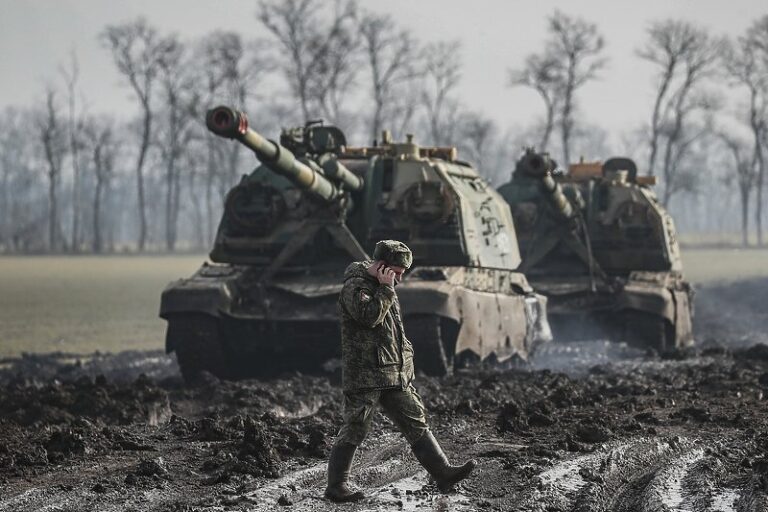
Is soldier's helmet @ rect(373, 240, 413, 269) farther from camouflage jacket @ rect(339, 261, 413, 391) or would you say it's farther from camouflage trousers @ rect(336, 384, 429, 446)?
camouflage trousers @ rect(336, 384, 429, 446)

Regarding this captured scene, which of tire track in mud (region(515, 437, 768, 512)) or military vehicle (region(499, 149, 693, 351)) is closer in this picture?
tire track in mud (region(515, 437, 768, 512))

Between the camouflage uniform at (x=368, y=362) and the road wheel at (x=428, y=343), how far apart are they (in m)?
6.98

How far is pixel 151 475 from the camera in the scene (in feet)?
30.9

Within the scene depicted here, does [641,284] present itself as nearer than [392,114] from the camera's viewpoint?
Yes

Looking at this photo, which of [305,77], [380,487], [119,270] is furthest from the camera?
[305,77]

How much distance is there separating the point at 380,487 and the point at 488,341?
337 inches

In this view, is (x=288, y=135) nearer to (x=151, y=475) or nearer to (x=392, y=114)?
(x=151, y=475)

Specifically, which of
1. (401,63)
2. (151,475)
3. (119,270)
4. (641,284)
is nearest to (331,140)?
(641,284)

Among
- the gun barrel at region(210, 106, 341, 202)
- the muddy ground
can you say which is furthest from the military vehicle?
the gun barrel at region(210, 106, 341, 202)

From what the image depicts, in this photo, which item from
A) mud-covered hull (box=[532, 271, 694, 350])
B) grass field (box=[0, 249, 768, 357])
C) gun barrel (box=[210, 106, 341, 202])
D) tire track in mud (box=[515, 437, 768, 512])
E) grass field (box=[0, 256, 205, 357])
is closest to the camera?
tire track in mud (box=[515, 437, 768, 512])

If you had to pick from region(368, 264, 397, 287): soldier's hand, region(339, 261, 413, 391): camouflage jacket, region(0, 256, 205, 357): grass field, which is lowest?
region(0, 256, 205, 357): grass field

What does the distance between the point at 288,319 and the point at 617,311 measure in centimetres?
716

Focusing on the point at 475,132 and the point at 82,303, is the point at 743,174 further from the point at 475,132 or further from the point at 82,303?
the point at 82,303

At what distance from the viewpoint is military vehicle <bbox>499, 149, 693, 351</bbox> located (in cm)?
2170
